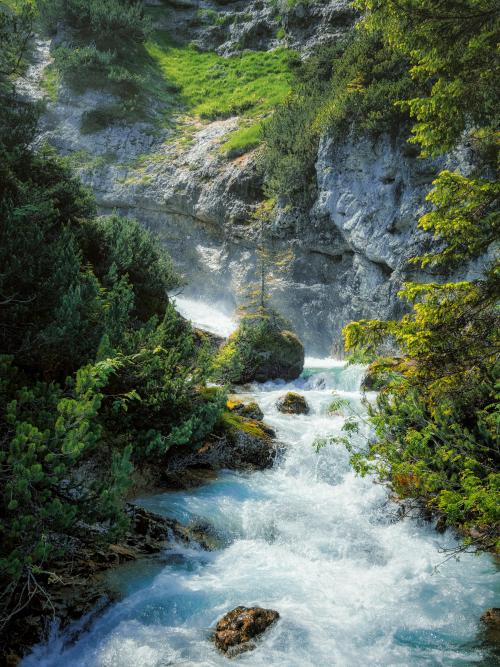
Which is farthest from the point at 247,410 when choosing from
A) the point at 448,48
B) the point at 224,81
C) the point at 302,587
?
the point at 224,81

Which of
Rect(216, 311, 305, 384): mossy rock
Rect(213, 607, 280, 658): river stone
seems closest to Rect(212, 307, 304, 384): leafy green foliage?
Rect(216, 311, 305, 384): mossy rock

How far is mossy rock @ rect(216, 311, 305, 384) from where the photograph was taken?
19641 millimetres

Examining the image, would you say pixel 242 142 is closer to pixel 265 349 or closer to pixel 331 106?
pixel 331 106

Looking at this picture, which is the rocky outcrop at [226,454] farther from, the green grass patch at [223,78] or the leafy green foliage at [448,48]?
the green grass patch at [223,78]

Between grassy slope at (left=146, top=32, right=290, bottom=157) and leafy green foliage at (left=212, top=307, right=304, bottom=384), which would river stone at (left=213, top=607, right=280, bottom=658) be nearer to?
leafy green foliage at (left=212, top=307, right=304, bottom=384)

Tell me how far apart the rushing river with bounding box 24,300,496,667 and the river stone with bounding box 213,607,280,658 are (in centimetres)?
12

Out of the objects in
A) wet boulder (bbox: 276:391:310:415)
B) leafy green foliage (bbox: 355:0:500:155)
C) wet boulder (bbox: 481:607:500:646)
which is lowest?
wet boulder (bbox: 276:391:310:415)

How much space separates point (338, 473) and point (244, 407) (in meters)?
3.73

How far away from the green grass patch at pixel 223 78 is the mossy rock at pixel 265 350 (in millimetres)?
21366

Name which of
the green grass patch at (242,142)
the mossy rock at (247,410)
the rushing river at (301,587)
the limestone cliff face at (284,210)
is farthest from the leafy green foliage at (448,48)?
the green grass patch at (242,142)

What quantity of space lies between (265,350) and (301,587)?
1444 centimetres

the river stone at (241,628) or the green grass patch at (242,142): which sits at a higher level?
the green grass patch at (242,142)

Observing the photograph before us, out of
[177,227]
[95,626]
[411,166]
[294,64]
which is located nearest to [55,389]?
[95,626]

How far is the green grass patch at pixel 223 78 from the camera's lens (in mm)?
36562
